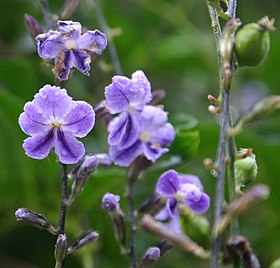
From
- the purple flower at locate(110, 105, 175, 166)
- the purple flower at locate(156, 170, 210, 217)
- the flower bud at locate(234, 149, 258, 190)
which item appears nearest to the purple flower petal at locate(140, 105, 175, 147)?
the purple flower at locate(110, 105, 175, 166)

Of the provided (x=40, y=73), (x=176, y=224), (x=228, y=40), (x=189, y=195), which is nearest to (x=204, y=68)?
(x=40, y=73)

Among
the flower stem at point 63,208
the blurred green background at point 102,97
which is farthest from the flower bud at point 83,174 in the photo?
the blurred green background at point 102,97

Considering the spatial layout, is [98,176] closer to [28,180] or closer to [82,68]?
[28,180]

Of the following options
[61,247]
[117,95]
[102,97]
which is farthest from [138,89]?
[102,97]

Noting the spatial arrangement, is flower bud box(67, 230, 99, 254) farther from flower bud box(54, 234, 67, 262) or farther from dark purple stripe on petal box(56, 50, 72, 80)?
dark purple stripe on petal box(56, 50, 72, 80)

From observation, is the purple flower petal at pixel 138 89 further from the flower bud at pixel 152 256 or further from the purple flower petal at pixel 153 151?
the flower bud at pixel 152 256

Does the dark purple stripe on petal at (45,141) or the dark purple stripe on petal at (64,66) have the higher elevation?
the dark purple stripe on petal at (64,66)

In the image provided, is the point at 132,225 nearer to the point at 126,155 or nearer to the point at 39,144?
the point at 126,155
